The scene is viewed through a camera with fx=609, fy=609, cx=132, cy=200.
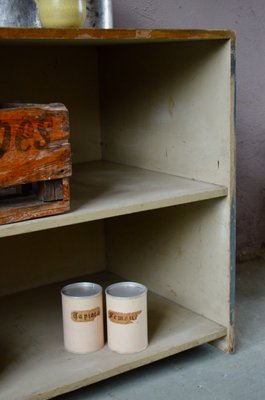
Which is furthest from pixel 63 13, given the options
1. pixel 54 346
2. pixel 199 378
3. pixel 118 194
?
pixel 199 378

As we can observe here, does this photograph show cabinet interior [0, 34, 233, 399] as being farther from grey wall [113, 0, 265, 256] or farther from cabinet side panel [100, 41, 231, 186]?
grey wall [113, 0, 265, 256]

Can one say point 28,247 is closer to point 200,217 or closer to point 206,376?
point 200,217

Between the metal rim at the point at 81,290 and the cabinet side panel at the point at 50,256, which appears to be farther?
the cabinet side panel at the point at 50,256

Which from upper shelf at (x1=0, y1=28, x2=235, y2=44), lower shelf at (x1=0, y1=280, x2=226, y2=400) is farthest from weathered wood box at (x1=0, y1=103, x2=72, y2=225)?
lower shelf at (x1=0, y1=280, x2=226, y2=400)

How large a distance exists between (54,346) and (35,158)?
0.64 m

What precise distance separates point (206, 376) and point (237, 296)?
63 centimetres

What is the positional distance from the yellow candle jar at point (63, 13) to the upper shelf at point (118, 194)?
462 millimetres

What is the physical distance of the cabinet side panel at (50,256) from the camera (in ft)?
7.13

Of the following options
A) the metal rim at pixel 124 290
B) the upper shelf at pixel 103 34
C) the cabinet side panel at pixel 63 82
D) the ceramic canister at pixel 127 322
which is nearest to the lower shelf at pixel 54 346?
the ceramic canister at pixel 127 322

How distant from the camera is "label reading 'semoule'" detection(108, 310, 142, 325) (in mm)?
1695

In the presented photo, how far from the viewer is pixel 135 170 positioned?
6.82 ft

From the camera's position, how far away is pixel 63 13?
60.2 inches

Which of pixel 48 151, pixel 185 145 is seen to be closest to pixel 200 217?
pixel 185 145

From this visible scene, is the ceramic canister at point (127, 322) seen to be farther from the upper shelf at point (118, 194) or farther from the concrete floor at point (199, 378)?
the upper shelf at point (118, 194)
